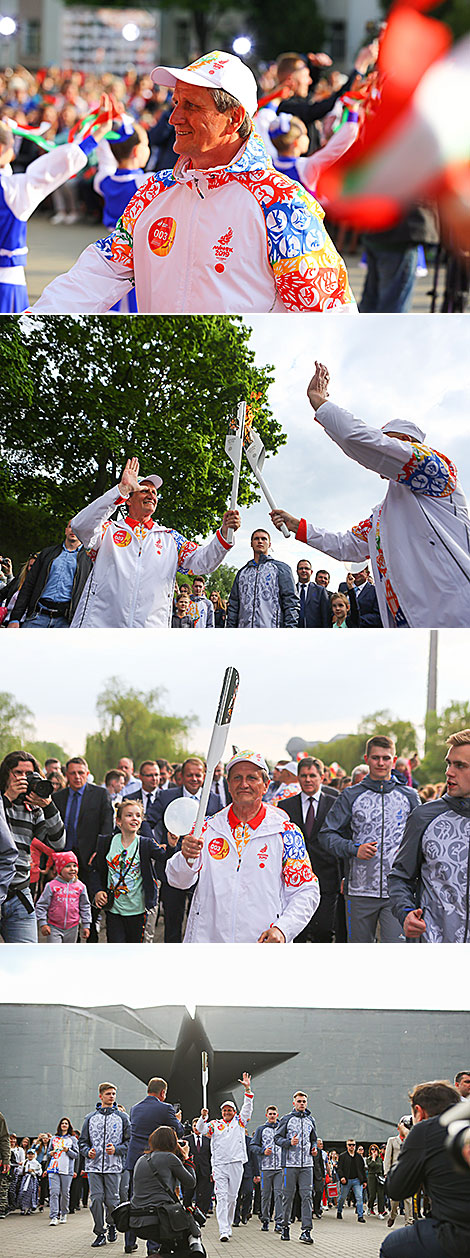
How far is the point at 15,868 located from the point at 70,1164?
0.89 m

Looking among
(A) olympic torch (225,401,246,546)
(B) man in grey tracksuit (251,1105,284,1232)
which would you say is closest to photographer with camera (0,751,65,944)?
(B) man in grey tracksuit (251,1105,284,1232)

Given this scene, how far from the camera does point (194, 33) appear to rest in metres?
53.3

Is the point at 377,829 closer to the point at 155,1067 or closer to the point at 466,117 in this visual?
the point at 155,1067

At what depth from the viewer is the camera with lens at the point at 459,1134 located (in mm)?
3486

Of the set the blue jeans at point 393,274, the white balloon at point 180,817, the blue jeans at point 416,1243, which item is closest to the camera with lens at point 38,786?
the white balloon at point 180,817

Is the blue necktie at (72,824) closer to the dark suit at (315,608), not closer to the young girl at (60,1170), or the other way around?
the young girl at (60,1170)

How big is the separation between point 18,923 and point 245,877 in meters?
0.70

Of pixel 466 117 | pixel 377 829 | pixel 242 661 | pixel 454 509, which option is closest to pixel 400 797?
pixel 377 829

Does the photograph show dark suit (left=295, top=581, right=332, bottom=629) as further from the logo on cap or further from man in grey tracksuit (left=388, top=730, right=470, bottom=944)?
the logo on cap

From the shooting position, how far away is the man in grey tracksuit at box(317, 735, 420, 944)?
394cm

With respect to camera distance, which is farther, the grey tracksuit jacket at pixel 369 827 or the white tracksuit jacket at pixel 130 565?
the white tracksuit jacket at pixel 130 565

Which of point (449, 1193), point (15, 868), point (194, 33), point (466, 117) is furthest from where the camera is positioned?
point (194, 33)

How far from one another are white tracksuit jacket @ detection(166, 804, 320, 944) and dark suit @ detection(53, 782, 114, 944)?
0.78 ft

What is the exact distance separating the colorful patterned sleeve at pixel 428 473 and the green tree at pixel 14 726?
138 centimetres
